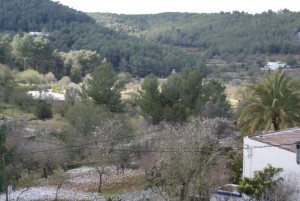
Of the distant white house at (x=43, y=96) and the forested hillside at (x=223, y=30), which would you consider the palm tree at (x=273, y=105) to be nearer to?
the distant white house at (x=43, y=96)

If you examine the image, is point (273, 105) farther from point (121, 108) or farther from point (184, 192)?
point (121, 108)

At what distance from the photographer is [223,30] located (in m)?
119

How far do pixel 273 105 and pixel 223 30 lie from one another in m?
101

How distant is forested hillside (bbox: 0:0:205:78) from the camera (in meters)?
68.5

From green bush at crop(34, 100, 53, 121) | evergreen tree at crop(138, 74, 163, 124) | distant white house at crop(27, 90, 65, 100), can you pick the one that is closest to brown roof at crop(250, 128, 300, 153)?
evergreen tree at crop(138, 74, 163, 124)

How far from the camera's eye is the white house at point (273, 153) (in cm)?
1472

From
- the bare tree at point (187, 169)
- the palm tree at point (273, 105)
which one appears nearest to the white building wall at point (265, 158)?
the bare tree at point (187, 169)

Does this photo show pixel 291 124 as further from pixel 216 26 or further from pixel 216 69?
pixel 216 26

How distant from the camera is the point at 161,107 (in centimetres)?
4019

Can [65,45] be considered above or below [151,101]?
above

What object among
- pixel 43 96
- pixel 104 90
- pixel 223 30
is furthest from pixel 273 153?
pixel 223 30

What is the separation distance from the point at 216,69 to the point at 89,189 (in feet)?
230

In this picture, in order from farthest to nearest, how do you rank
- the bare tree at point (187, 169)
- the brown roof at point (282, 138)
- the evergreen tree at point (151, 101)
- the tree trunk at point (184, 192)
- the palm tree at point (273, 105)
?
the evergreen tree at point (151, 101) → the palm tree at point (273, 105) → the bare tree at point (187, 169) → the tree trunk at point (184, 192) → the brown roof at point (282, 138)

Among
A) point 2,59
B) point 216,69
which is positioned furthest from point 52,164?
point 216,69
